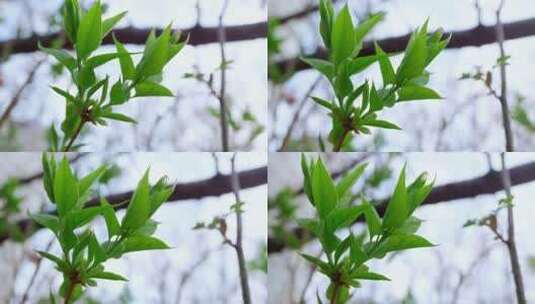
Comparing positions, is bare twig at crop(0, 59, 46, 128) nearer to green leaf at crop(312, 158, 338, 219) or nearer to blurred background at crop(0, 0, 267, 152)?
blurred background at crop(0, 0, 267, 152)

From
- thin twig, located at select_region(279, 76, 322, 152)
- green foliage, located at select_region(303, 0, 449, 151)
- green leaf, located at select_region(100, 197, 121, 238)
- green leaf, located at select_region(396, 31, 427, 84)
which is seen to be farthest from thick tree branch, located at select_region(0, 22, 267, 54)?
green leaf, located at select_region(100, 197, 121, 238)

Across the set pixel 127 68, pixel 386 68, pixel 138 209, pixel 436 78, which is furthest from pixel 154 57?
pixel 436 78

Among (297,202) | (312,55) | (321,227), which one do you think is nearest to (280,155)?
(297,202)

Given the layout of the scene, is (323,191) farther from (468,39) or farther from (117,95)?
(468,39)

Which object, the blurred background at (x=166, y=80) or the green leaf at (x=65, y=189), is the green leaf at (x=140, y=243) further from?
the blurred background at (x=166, y=80)

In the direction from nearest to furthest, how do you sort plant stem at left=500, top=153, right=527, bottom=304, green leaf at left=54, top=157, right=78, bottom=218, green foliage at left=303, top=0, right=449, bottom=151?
green leaf at left=54, top=157, right=78, bottom=218 < green foliage at left=303, top=0, right=449, bottom=151 < plant stem at left=500, top=153, right=527, bottom=304

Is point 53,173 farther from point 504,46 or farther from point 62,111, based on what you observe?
point 504,46
